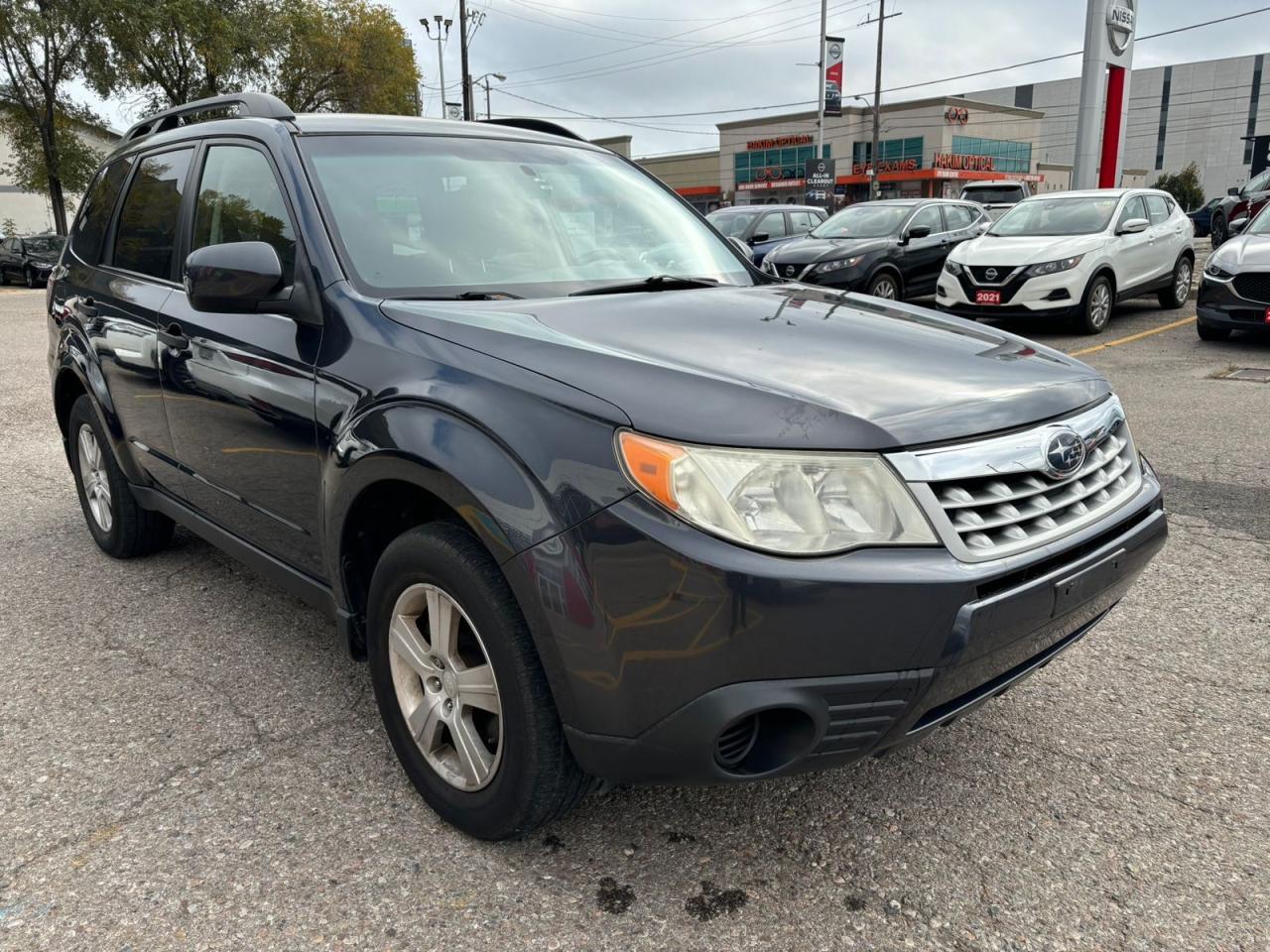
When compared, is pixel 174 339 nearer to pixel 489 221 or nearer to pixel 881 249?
pixel 489 221

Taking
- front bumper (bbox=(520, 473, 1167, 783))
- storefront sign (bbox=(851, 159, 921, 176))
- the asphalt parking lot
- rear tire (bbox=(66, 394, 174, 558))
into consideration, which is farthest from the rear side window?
storefront sign (bbox=(851, 159, 921, 176))

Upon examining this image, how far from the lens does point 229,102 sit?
3494mm

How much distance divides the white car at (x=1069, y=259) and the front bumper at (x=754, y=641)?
9714 millimetres

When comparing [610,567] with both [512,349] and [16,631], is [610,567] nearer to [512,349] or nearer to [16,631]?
[512,349]

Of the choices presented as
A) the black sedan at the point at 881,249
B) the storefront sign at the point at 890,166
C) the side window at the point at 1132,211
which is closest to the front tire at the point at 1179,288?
the side window at the point at 1132,211

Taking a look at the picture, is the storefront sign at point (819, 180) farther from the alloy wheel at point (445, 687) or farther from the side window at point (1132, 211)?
the alloy wheel at point (445, 687)

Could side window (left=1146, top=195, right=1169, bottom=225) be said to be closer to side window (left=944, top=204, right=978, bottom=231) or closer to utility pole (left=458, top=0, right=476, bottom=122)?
side window (left=944, top=204, right=978, bottom=231)

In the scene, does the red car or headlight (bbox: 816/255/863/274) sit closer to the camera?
headlight (bbox: 816/255/863/274)

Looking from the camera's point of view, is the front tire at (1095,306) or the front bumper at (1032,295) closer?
the front bumper at (1032,295)

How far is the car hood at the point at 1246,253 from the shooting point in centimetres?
951

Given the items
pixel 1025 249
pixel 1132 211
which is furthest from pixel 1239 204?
pixel 1025 249

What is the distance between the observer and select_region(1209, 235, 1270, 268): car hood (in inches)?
374

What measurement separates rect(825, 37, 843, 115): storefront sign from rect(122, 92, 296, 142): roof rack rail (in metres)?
45.6

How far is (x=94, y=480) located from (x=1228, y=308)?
10004 millimetres
